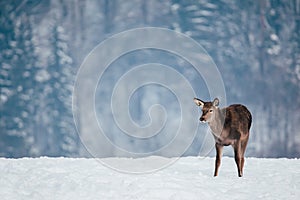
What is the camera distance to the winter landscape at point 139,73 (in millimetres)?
21203

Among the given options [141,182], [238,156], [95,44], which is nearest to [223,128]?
[238,156]

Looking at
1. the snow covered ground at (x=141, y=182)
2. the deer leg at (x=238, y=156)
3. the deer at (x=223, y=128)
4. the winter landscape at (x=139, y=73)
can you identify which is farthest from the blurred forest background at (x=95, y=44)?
the deer leg at (x=238, y=156)

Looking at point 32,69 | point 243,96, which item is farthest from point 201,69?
point 32,69

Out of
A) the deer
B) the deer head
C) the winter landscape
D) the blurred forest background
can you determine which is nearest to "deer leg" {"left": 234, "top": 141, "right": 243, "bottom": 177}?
the deer

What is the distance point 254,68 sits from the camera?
2214 centimetres

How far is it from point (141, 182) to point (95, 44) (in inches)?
588

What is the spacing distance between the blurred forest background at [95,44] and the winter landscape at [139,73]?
0.16 feet

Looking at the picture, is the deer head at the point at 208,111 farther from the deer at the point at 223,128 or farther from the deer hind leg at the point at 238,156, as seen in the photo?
the deer hind leg at the point at 238,156

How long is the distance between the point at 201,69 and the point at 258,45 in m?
3.04

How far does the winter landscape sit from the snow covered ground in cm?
1036

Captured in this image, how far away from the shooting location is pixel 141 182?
8094 mm

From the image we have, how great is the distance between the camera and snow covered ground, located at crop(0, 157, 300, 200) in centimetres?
732

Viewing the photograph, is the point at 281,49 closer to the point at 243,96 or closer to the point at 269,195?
the point at 243,96

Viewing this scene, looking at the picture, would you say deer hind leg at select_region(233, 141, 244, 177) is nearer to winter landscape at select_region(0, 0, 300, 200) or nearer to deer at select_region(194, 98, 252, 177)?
deer at select_region(194, 98, 252, 177)
